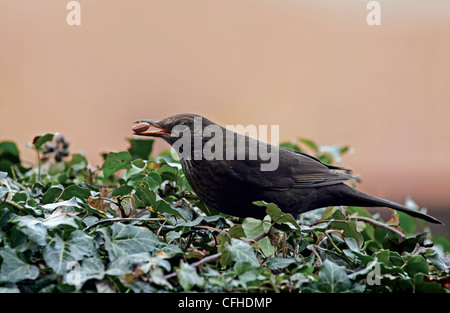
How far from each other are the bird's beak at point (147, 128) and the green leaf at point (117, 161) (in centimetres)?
18

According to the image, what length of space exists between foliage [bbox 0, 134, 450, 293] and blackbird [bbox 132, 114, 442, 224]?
4.4 inches

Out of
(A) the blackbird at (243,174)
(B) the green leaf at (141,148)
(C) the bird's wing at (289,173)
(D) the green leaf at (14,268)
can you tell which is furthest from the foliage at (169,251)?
(B) the green leaf at (141,148)

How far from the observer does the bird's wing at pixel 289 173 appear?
2016mm

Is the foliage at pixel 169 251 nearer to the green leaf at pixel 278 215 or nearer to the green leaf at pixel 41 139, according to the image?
the green leaf at pixel 278 215

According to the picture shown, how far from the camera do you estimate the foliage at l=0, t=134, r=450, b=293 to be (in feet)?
4.16

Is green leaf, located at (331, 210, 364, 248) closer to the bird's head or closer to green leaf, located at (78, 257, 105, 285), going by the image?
the bird's head

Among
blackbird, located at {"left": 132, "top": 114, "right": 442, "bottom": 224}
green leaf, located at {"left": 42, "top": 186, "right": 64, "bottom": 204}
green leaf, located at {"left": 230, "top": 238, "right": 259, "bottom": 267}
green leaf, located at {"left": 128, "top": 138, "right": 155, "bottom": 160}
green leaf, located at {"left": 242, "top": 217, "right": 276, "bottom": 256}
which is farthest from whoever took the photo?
green leaf, located at {"left": 128, "top": 138, "right": 155, "bottom": 160}

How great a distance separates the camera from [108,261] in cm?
141

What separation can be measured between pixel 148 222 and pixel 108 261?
0.78 ft

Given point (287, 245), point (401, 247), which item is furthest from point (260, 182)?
point (401, 247)

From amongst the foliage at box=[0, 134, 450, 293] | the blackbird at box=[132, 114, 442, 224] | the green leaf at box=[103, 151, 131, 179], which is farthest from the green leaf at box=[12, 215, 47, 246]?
the green leaf at box=[103, 151, 131, 179]

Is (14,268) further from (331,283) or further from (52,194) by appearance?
(331,283)

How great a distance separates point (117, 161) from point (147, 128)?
0.84 ft
